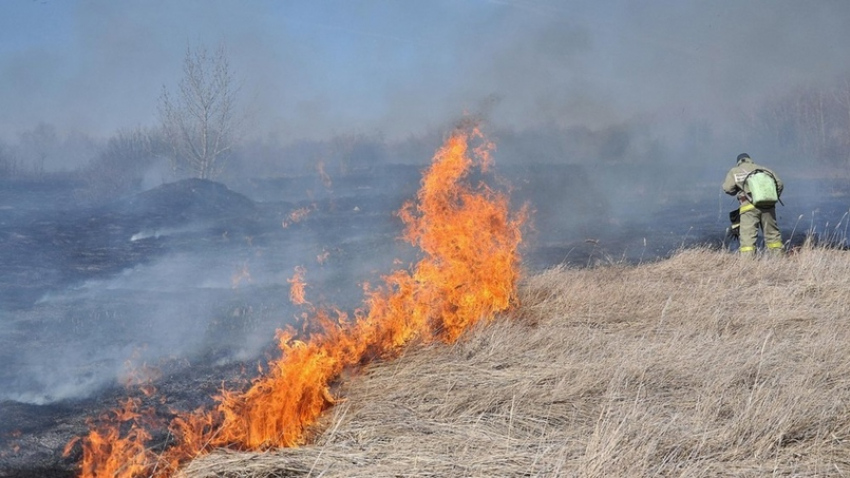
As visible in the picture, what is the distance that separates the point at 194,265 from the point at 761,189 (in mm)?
8090

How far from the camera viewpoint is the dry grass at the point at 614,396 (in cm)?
333

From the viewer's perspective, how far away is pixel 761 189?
29.0 ft

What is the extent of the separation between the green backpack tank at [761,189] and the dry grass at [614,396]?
1.94 metres

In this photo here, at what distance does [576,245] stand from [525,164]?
1204 centimetres

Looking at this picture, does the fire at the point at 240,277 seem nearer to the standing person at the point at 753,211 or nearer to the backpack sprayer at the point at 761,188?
the standing person at the point at 753,211

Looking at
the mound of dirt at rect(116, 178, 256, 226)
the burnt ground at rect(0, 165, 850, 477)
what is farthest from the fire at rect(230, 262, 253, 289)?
the mound of dirt at rect(116, 178, 256, 226)

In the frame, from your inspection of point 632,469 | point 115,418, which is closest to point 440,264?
point 115,418

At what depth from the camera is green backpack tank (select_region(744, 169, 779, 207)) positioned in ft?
28.9

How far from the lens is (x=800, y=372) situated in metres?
4.57

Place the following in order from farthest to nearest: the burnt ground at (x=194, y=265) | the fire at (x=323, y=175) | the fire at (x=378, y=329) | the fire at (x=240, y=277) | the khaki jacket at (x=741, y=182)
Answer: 1. the fire at (x=323, y=175)
2. the fire at (x=240, y=277)
3. the khaki jacket at (x=741, y=182)
4. the burnt ground at (x=194, y=265)
5. the fire at (x=378, y=329)

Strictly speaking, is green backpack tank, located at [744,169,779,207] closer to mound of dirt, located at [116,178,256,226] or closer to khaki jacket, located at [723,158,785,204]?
khaki jacket, located at [723,158,785,204]

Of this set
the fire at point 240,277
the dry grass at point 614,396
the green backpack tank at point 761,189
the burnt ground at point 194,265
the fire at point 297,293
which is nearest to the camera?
the dry grass at point 614,396

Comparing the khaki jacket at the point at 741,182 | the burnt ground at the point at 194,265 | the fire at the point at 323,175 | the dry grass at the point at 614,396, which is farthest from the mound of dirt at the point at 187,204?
the khaki jacket at the point at 741,182

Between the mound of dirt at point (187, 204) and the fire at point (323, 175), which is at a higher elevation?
the fire at point (323, 175)
